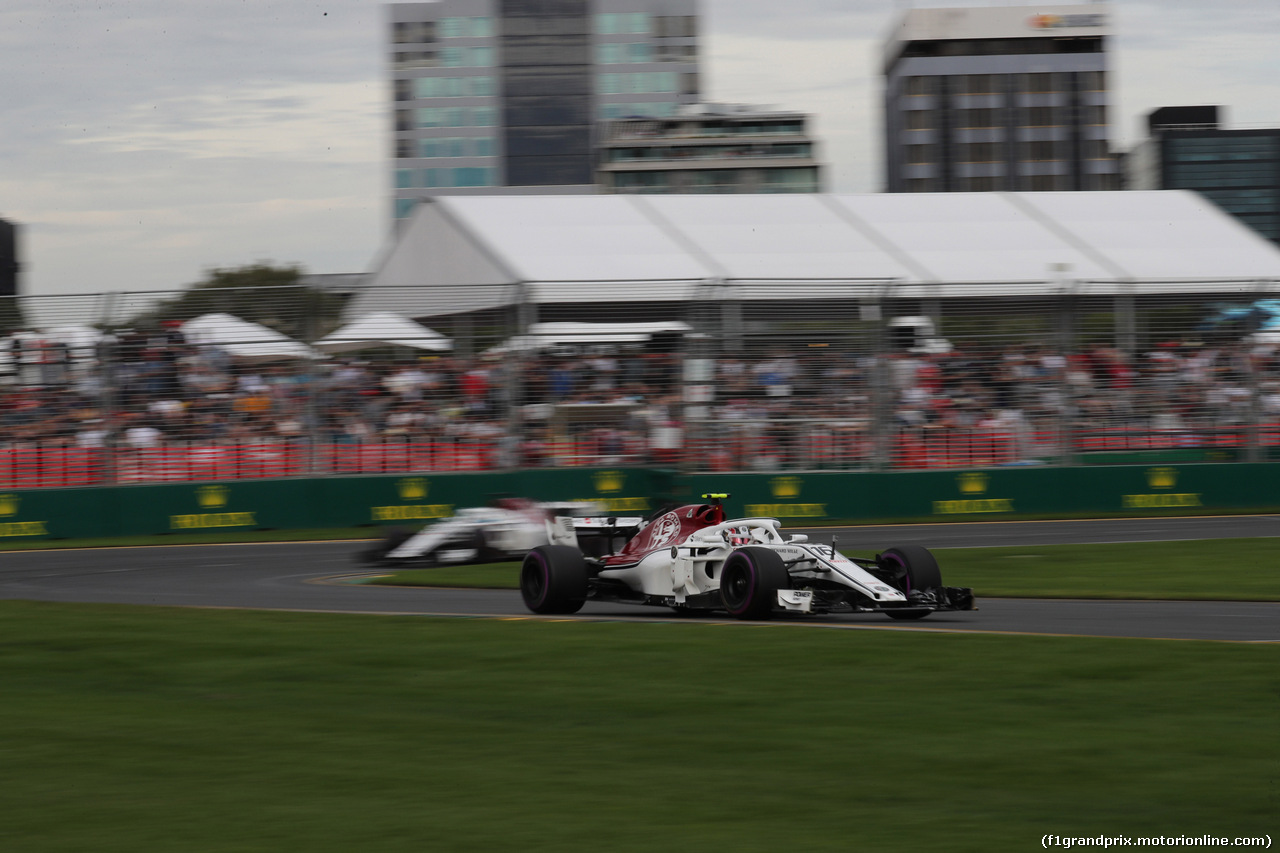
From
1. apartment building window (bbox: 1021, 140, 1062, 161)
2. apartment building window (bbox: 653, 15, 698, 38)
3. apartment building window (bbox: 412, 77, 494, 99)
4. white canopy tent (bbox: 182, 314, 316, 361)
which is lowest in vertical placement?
white canopy tent (bbox: 182, 314, 316, 361)

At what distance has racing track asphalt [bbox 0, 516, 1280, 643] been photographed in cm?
1077

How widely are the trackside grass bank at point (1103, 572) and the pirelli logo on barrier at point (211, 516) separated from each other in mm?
5527

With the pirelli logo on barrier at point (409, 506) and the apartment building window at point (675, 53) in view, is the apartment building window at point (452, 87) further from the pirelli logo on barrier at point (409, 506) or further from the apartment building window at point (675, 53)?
the pirelli logo on barrier at point (409, 506)

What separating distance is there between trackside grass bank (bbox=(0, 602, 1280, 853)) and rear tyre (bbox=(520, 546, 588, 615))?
1.73m

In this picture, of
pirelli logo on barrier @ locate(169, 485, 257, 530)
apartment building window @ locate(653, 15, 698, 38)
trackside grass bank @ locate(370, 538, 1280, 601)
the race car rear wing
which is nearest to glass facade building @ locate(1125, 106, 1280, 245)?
apartment building window @ locate(653, 15, 698, 38)

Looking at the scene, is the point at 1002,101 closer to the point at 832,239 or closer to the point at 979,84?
the point at 979,84

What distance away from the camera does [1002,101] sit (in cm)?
11925

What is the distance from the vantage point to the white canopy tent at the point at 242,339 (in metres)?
20.7

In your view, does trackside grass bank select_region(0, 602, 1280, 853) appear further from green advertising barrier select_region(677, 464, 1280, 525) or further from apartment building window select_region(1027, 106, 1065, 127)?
apartment building window select_region(1027, 106, 1065, 127)

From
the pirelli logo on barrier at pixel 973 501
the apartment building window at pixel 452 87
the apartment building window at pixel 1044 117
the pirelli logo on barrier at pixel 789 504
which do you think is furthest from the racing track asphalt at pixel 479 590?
the apartment building window at pixel 1044 117

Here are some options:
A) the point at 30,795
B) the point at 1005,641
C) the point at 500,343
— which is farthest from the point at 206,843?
the point at 500,343

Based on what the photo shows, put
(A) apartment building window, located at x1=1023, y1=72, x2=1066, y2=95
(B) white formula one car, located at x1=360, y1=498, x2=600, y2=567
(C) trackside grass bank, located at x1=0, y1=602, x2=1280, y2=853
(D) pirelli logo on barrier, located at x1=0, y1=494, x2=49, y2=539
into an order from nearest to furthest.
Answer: (C) trackside grass bank, located at x1=0, y1=602, x2=1280, y2=853
(B) white formula one car, located at x1=360, y1=498, x2=600, y2=567
(D) pirelli logo on barrier, located at x1=0, y1=494, x2=49, y2=539
(A) apartment building window, located at x1=1023, y1=72, x2=1066, y2=95

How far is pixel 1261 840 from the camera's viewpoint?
4.79 meters

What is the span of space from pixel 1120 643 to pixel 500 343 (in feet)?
43.0
